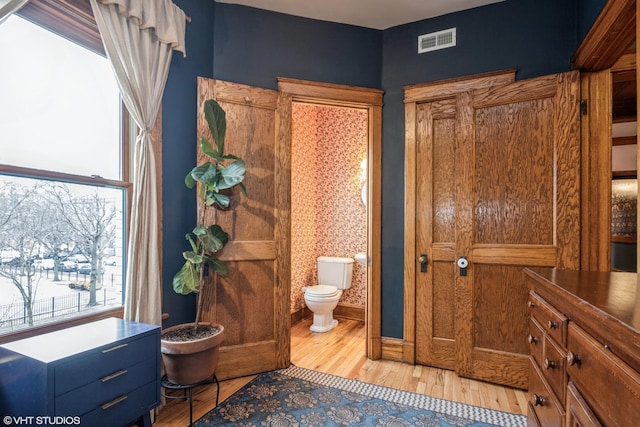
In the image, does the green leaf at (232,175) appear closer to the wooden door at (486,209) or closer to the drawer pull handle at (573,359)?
the wooden door at (486,209)

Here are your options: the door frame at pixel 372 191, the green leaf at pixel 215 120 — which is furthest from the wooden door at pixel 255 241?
the door frame at pixel 372 191

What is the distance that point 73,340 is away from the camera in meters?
1.48

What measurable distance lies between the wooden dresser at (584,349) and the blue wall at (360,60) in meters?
1.69

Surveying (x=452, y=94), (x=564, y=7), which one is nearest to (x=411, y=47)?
(x=452, y=94)

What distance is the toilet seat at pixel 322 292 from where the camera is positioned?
3.65 metres

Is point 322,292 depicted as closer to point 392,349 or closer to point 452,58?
point 392,349

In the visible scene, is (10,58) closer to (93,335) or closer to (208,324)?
(93,335)

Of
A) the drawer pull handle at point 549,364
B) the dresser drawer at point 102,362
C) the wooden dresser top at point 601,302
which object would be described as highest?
the wooden dresser top at point 601,302

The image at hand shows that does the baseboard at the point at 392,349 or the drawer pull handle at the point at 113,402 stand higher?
the drawer pull handle at the point at 113,402

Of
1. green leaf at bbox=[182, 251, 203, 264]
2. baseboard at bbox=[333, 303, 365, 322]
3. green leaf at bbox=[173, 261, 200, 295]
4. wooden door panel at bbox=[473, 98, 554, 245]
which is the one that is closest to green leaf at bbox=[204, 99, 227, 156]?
green leaf at bbox=[182, 251, 203, 264]

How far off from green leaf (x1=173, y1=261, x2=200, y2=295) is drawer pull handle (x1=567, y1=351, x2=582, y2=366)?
1912 millimetres

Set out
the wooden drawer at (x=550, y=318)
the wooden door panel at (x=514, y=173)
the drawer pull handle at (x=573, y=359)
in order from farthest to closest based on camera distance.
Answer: the wooden door panel at (x=514, y=173) → the wooden drawer at (x=550, y=318) → the drawer pull handle at (x=573, y=359)

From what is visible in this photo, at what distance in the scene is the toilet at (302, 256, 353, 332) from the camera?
3.68 metres

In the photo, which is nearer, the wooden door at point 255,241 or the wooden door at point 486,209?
the wooden door at point 486,209
